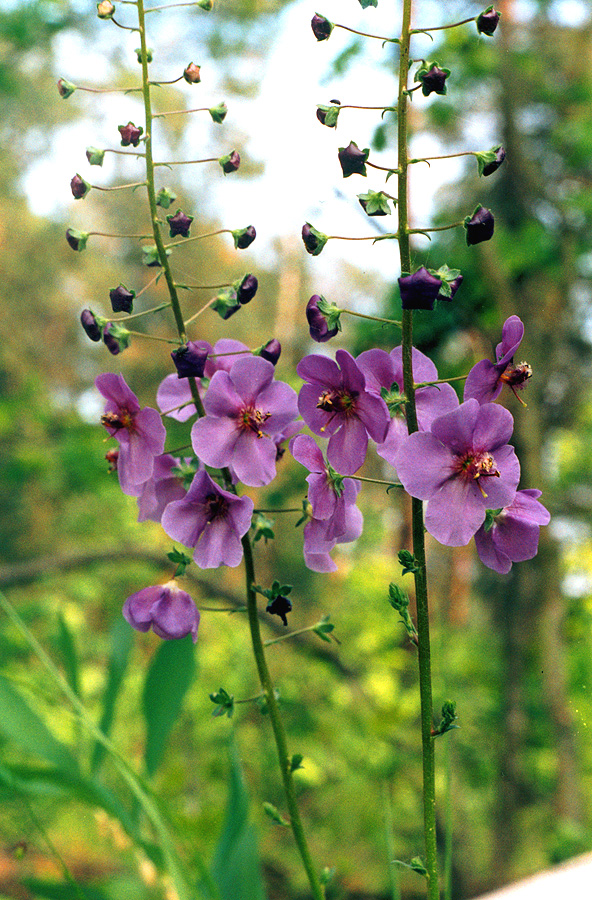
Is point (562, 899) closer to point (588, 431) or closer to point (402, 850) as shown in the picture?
point (402, 850)

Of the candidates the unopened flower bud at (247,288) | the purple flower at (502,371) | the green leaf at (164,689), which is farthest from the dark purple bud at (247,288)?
the green leaf at (164,689)

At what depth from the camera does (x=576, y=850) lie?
1290mm

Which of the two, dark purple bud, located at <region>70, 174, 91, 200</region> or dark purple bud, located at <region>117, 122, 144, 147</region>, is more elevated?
dark purple bud, located at <region>117, 122, 144, 147</region>

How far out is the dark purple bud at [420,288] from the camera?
0.82 ft

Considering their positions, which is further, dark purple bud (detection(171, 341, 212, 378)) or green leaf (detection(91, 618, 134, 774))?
green leaf (detection(91, 618, 134, 774))

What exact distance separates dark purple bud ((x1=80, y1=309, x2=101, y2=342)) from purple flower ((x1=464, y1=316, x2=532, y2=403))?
0.53 feet

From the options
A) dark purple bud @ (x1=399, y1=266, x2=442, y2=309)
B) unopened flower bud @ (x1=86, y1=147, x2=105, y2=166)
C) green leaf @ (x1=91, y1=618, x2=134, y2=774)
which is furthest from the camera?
green leaf @ (x1=91, y1=618, x2=134, y2=774)

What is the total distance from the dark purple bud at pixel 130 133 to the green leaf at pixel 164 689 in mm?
351

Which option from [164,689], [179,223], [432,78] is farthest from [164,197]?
[164,689]

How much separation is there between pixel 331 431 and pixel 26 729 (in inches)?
14.6

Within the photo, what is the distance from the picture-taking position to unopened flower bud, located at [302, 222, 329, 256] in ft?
0.96

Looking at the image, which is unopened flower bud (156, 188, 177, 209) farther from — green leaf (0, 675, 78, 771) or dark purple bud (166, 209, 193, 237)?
green leaf (0, 675, 78, 771)

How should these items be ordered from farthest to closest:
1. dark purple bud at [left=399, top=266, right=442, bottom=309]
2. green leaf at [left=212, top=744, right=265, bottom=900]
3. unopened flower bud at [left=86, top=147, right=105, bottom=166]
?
1. green leaf at [left=212, top=744, right=265, bottom=900]
2. unopened flower bud at [left=86, top=147, right=105, bottom=166]
3. dark purple bud at [left=399, top=266, right=442, bottom=309]

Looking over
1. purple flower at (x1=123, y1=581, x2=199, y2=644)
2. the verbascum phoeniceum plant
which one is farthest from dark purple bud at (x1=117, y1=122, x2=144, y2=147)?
purple flower at (x1=123, y1=581, x2=199, y2=644)
